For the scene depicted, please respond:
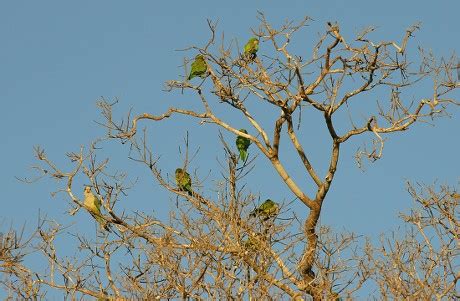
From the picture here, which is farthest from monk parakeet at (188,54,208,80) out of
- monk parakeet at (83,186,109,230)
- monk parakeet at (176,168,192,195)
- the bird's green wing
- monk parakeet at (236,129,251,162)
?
the bird's green wing

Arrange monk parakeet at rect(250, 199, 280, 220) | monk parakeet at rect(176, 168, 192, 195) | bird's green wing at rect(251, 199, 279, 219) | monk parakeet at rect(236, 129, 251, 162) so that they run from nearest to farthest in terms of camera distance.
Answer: monk parakeet at rect(250, 199, 280, 220)
bird's green wing at rect(251, 199, 279, 219)
monk parakeet at rect(176, 168, 192, 195)
monk parakeet at rect(236, 129, 251, 162)

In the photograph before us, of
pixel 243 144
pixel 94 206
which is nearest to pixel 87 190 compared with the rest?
pixel 94 206

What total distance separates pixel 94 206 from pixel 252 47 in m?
2.79

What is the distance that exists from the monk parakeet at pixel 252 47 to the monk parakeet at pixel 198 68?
1.90 ft

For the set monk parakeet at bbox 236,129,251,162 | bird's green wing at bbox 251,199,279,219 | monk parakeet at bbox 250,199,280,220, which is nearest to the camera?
monk parakeet at bbox 250,199,280,220

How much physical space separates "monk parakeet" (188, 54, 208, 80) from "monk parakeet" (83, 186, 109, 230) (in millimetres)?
1925

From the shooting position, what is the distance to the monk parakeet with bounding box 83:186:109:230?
1218 cm

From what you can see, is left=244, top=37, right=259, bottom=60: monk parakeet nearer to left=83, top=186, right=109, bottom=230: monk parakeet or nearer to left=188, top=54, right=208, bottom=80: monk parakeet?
left=188, top=54, right=208, bottom=80: monk parakeet

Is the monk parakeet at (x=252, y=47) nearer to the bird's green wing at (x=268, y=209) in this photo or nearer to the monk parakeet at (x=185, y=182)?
the monk parakeet at (x=185, y=182)

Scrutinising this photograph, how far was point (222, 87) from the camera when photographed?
40.8 feet

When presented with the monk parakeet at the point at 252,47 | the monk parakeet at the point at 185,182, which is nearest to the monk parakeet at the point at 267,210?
the monk parakeet at the point at 185,182

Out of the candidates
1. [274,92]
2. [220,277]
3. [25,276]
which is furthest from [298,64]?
[25,276]

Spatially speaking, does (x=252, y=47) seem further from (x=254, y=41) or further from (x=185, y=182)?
(x=185, y=182)

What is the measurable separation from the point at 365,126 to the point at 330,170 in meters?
0.65
